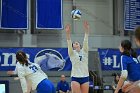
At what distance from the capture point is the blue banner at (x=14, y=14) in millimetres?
13656

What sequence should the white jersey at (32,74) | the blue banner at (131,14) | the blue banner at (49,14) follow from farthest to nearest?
1. the blue banner at (131,14)
2. the blue banner at (49,14)
3. the white jersey at (32,74)

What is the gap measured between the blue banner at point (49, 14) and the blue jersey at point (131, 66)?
951 cm

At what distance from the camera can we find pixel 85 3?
15.8 m

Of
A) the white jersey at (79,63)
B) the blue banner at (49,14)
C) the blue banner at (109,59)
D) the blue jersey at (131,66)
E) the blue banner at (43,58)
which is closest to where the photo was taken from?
the blue jersey at (131,66)

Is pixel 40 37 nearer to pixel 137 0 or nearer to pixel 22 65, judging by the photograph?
pixel 137 0

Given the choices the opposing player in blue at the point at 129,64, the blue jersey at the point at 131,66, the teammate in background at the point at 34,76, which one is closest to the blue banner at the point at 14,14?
the teammate in background at the point at 34,76

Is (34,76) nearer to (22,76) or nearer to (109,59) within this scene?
(22,76)

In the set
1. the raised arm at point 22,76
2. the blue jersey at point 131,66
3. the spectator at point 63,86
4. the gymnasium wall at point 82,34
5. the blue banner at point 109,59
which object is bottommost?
the spectator at point 63,86

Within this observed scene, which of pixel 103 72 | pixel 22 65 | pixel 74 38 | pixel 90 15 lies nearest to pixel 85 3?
pixel 90 15

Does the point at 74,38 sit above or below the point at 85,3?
below

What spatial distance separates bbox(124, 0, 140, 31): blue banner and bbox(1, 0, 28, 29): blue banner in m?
4.85

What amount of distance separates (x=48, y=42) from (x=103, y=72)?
2.97 m

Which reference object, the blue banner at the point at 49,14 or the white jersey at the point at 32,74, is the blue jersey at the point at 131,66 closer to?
the white jersey at the point at 32,74

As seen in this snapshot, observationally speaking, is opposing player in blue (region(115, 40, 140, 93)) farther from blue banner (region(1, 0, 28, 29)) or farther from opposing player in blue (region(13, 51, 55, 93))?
blue banner (region(1, 0, 28, 29))
